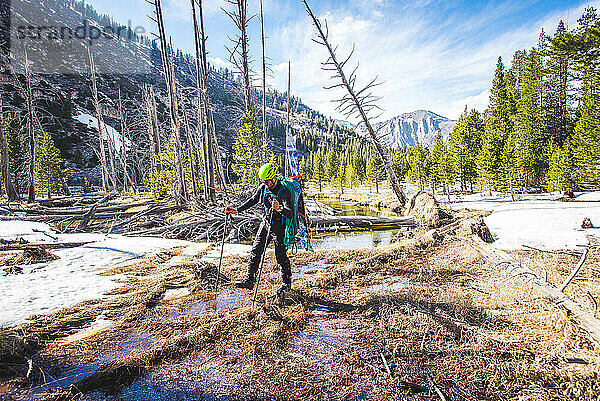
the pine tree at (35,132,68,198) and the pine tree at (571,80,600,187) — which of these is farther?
the pine tree at (35,132,68,198)

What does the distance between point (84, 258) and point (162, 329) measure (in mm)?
5242

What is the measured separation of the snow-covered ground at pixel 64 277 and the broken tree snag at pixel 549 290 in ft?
24.1

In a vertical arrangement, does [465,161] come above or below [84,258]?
above

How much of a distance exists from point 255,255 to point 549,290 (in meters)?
4.80

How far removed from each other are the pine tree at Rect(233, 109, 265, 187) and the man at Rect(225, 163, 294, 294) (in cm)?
1199

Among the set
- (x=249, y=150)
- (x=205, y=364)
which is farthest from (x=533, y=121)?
(x=205, y=364)

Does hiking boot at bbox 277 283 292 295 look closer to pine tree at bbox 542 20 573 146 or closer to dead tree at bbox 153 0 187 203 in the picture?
dead tree at bbox 153 0 187 203

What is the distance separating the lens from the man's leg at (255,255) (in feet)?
17.9

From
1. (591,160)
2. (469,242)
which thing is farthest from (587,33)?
(469,242)

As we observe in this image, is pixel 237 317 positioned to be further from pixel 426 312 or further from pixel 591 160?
pixel 591 160

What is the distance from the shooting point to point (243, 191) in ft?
56.2

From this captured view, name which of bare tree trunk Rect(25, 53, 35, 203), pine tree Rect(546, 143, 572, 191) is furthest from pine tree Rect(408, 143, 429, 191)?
bare tree trunk Rect(25, 53, 35, 203)

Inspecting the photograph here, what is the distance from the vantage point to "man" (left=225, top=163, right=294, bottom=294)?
5.23 meters

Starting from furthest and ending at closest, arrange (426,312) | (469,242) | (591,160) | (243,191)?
(591,160) < (243,191) < (469,242) < (426,312)
